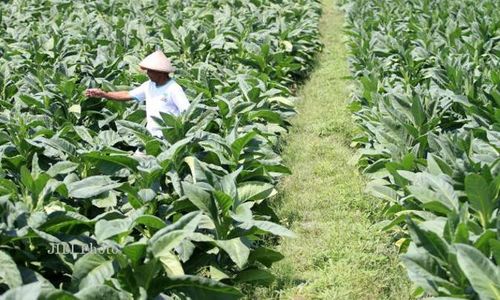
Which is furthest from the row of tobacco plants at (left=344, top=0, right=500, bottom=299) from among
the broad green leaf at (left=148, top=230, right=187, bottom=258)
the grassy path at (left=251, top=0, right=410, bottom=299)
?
the broad green leaf at (left=148, top=230, right=187, bottom=258)

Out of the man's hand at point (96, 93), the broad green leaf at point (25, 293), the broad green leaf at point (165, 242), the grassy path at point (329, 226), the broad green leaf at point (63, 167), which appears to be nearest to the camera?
the broad green leaf at point (25, 293)

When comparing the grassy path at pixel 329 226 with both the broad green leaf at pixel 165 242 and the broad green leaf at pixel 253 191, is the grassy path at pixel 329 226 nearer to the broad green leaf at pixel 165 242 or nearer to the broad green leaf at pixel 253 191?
the broad green leaf at pixel 253 191

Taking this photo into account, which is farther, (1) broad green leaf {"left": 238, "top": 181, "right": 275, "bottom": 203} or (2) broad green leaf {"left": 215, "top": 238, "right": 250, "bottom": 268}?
(1) broad green leaf {"left": 238, "top": 181, "right": 275, "bottom": 203}

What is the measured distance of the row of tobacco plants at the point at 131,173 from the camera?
3820mm

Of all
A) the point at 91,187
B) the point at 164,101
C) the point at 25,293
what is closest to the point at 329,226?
the point at 164,101

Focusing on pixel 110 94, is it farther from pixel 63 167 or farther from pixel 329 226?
pixel 329 226

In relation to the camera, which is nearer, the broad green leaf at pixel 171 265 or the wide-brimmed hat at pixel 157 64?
the broad green leaf at pixel 171 265

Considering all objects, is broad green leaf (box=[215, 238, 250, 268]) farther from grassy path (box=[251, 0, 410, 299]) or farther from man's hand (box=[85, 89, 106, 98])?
man's hand (box=[85, 89, 106, 98])

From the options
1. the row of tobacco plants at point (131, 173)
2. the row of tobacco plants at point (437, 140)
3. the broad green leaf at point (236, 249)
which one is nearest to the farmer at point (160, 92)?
the row of tobacco plants at point (131, 173)

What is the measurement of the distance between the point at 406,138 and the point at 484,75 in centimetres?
203

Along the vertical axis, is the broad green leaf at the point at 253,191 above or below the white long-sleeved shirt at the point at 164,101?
below

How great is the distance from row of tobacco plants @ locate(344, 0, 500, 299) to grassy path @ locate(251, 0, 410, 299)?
26 cm

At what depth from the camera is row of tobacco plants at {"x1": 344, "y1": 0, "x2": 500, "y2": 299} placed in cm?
377

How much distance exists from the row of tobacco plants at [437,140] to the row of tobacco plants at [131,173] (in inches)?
37.8
